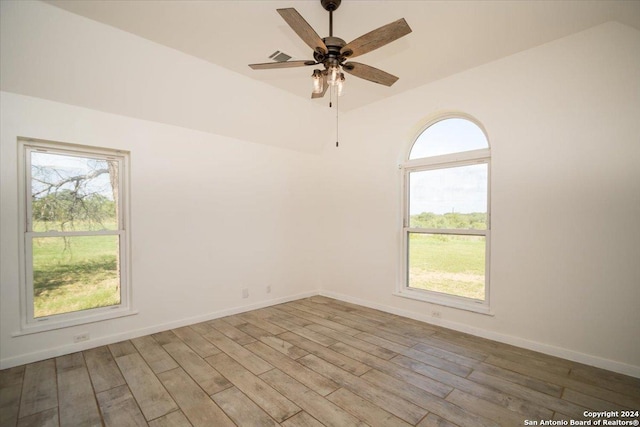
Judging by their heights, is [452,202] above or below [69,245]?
above

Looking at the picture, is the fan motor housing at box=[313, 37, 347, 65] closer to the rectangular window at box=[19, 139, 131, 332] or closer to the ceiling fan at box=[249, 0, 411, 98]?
the ceiling fan at box=[249, 0, 411, 98]

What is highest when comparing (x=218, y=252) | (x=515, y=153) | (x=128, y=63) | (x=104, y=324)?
(x=128, y=63)

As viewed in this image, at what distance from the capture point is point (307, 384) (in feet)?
7.65

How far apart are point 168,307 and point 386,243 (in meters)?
2.94

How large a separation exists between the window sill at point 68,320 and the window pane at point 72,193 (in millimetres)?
Result: 897

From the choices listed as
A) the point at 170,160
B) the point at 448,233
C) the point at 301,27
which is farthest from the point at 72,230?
the point at 448,233

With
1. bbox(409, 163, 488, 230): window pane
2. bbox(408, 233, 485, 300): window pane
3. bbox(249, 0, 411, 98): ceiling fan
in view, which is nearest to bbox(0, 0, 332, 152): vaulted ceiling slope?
bbox(249, 0, 411, 98): ceiling fan

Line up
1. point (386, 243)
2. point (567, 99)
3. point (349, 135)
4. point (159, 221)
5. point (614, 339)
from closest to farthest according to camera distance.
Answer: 1. point (614, 339)
2. point (567, 99)
3. point (159, 221)
4. point (386, 243)
5. point (349, 135)

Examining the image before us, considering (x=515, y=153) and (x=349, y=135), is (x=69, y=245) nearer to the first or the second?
(x=349, y=135)

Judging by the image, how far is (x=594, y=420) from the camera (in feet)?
6.27

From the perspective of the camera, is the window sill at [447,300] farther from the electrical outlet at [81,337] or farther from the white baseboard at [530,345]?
the electrical outlet at [81,337]

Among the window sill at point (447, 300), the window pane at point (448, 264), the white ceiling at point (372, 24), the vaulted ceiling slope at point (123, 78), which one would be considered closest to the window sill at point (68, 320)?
the vaulted ceiling slope at point (123, 78)

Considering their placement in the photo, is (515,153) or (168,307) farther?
(168,307)

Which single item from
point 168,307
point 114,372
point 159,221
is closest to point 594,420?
point 114,372
